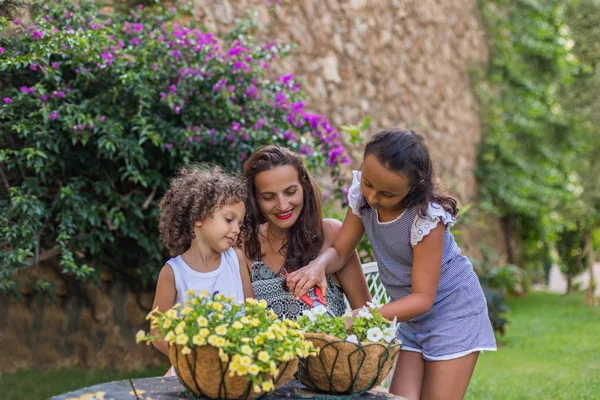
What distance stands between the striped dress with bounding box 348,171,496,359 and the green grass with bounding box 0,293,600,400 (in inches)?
84.1

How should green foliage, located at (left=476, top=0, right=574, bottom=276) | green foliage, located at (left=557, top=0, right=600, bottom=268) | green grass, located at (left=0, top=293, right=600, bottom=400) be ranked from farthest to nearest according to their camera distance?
green foliage, located at (left=557, top=0, right=600, bottom=268)
green foliage, located at (left=476, top=0, right=574, bottom=276)
green grass, located at (left=0, top=293, right=600, bottom=400)

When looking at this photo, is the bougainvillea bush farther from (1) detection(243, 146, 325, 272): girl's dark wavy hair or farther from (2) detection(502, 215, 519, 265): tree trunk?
(2) detection(502, 215, 519, 265): tree trunk

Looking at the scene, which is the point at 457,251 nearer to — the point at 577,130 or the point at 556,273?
the point at 577,130

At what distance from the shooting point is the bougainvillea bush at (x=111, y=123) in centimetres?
314

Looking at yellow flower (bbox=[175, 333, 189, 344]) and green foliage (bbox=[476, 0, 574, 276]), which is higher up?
green foliage (bbox=[476, 0, 574, 276])

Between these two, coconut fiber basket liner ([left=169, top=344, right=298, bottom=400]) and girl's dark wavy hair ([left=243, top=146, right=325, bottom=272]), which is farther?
girl's dark wavy hair ([left=243, top=146, right=325, bottom=272])

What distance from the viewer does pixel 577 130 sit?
868cm

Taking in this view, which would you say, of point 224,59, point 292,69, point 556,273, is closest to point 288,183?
point 224,59

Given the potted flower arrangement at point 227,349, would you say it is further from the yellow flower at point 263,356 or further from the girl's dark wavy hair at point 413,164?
the girl's dark wavy hair at point 413,164

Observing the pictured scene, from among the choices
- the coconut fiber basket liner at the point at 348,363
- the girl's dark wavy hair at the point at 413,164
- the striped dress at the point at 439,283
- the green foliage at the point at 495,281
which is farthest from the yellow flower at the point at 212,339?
the green foliage at the point at 495,281

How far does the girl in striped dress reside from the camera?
Result: 6.47 ft

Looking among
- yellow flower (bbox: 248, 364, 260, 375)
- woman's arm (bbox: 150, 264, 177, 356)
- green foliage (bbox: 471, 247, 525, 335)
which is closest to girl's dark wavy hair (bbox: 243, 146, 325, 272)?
woman's arm (bbox: 150, 264, 177, 356)

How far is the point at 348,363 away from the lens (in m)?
1.62

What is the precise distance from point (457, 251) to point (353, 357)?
2.67 ft
